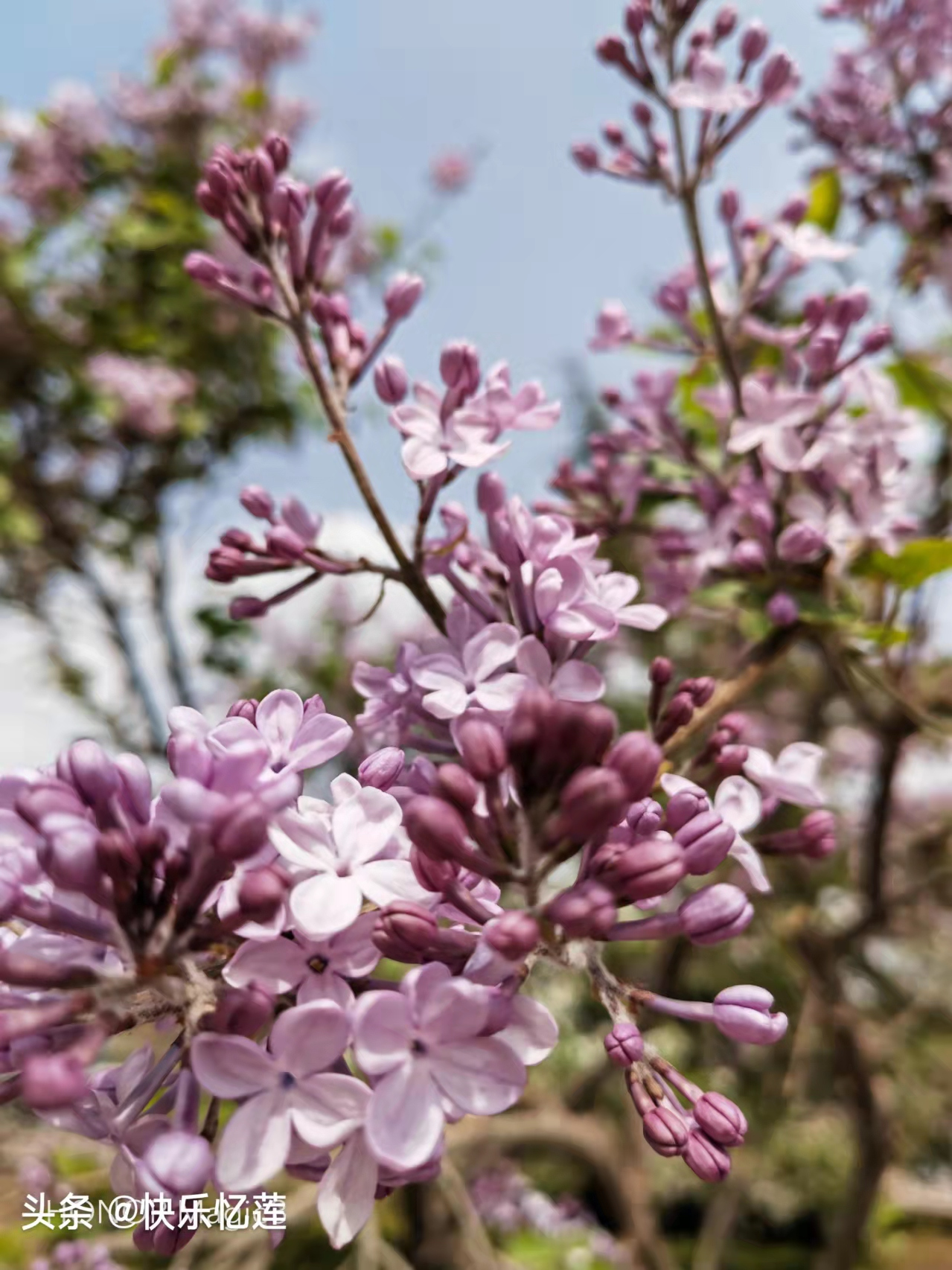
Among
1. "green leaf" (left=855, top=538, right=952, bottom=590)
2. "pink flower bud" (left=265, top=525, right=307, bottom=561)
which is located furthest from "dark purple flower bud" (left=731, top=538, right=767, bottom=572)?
"pink flower bud" (left=265, top=525, right=307, bottom=561)

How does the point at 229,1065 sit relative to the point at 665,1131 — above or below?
above

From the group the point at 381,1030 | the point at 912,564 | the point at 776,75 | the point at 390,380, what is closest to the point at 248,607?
the point at 390,380

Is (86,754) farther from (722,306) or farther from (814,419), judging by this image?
(722,306)

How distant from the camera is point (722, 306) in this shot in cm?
160

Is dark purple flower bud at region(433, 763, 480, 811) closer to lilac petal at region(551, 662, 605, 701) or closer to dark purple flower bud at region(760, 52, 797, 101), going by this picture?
lilac petal at region(551, 662, 605, 701)

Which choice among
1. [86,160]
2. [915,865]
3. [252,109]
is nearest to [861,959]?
[915,865]

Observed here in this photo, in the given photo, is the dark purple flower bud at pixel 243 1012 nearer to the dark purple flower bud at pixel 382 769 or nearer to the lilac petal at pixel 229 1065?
the lilac petal at pixel 229 1065

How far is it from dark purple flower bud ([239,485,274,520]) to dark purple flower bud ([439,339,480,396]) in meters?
0.26

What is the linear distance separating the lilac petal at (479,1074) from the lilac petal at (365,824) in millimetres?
143

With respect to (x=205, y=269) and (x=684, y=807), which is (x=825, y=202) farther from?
(x=684, y=807)

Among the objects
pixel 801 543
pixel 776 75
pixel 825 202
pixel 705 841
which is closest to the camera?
pixel 705 841

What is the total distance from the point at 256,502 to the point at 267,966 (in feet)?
1.92

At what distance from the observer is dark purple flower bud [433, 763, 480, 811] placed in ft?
1.99

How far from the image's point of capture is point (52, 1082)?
1.62 ft
